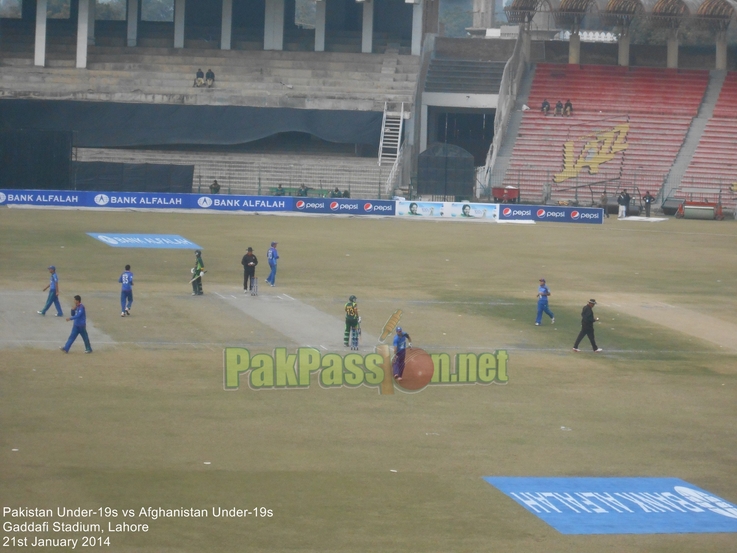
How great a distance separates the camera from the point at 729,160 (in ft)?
220

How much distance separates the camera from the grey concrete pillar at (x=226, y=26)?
75.0 metres

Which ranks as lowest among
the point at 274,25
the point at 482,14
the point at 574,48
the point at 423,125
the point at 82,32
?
the point at 423,125

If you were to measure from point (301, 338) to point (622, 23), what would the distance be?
183 feet

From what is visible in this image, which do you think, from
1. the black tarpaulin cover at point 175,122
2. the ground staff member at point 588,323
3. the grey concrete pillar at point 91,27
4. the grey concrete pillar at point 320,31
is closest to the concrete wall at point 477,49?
the grey concrete pillar at point 320,31

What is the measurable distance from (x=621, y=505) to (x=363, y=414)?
5790mm

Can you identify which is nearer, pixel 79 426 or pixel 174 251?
pixel 79 426

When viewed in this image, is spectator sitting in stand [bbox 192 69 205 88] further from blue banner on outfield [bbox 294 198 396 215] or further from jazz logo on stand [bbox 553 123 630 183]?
jazz logo on stand [bbox 553 123 630 183]

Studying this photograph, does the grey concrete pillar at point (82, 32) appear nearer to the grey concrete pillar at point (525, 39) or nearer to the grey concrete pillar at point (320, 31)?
the grey concrete pillar at point (320, 31)

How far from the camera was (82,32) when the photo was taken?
71.2m

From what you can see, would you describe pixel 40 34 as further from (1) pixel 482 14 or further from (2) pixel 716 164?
(1) pixel 482 14

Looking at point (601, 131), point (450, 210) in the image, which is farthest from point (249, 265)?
point (601, 131)

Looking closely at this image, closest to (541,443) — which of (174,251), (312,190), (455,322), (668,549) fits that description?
(668,549)

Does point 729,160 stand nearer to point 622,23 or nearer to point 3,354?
point 622,23

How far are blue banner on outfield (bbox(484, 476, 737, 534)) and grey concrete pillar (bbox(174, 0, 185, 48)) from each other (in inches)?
2547
